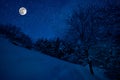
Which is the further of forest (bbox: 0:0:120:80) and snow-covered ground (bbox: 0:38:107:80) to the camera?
forest (bbox: 0:0:120:80)

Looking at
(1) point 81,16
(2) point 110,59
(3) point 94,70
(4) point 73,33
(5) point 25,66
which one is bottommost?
(3) point 94,70

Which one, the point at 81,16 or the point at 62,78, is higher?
the point at 81,16

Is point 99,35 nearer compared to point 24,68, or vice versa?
point 24,68

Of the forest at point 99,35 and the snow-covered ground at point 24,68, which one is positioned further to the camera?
the forest at point 99,35

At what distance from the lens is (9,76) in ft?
17.6

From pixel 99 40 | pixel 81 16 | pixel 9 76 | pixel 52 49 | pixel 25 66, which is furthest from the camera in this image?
pixel 52 49

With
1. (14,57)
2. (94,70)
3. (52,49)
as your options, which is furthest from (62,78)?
(52,49)

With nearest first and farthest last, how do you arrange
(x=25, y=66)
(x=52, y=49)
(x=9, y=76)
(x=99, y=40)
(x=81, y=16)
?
(x=9, y=76) → (x=25, y=66) → (x=99, y=40) → (x=81, y=16) → (x=52, y=49)

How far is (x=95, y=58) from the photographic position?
428 inches

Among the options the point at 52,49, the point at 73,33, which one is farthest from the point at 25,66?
the point at 52,49

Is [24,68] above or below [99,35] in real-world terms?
below

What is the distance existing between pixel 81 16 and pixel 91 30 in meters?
1.34

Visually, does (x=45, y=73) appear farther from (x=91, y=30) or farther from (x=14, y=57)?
(x=91, y=30)

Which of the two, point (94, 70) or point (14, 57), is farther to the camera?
point (94, 70)
